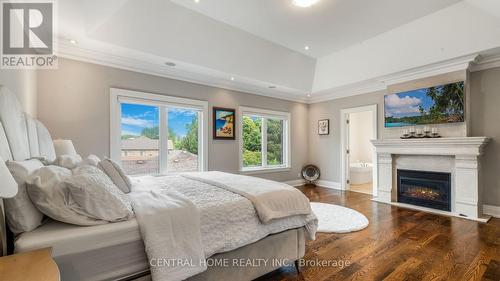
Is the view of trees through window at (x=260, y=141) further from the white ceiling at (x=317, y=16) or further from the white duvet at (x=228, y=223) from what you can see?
the white duvet at (x=228, y=223)

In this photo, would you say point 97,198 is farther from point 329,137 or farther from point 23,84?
point 329,137

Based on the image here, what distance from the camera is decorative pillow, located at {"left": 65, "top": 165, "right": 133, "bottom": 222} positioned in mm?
1262

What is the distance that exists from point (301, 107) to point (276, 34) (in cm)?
293

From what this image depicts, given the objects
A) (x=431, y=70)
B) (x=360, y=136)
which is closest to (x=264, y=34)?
(x=431, y=70)

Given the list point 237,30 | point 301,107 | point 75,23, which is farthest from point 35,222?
point 301,107

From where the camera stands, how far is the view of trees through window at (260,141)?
5.51m

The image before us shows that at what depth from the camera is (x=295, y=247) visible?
2.03 m

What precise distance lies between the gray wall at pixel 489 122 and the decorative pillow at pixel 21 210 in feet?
18.5

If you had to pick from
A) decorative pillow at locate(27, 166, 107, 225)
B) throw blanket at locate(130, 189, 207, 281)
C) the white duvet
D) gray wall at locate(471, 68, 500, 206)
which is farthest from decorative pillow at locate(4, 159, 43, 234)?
gray wall at locate(471, 68, 500, 206)

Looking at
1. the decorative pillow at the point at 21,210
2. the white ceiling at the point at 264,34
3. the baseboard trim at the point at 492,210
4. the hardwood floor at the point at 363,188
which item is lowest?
the hardwood floor at the point at 363,188

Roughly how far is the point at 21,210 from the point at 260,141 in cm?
487

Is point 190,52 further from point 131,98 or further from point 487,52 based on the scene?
point 487,52

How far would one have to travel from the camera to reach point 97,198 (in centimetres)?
131

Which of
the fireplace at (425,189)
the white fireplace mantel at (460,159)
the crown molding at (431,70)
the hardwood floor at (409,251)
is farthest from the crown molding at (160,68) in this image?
the hardwood floor at (409,251)
